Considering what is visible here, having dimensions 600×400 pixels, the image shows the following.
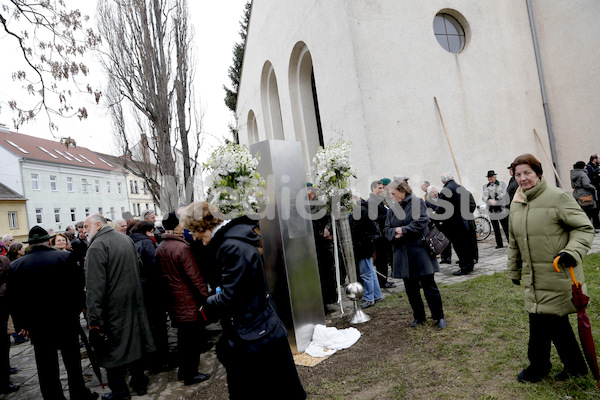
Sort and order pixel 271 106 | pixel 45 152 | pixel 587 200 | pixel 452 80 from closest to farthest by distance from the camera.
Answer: pixel 587 200 < pixel 452 80 < pixel 271 106 < pixel 45 152

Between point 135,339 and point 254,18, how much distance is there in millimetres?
18187

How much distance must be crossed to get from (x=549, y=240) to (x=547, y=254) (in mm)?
117

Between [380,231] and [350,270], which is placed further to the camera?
[380,231]

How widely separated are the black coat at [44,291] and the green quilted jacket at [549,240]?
473 cm

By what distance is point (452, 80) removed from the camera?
1205cm

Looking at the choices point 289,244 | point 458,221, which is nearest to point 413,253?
point 289,244

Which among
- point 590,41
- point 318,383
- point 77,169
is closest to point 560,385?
point 318,383

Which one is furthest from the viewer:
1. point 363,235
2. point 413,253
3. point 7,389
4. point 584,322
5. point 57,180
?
point 57,180

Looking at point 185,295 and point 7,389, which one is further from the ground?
point 185,295

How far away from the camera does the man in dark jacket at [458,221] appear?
7570mm

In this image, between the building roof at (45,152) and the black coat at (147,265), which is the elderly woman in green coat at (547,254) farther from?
the building roof at (45,152)

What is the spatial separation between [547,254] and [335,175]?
326 cm

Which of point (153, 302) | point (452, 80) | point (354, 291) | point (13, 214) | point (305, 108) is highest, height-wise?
point (305, 108)

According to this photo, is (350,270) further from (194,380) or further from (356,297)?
(194,380)
